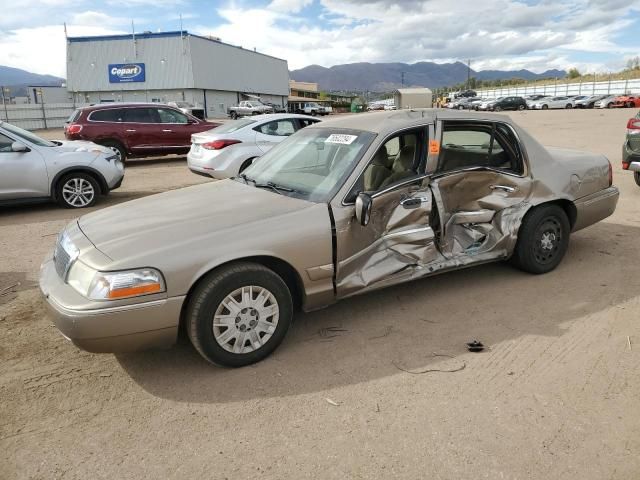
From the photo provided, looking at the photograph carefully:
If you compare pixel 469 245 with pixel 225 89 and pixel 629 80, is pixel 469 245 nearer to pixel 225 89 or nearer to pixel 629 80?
pixel 225 89

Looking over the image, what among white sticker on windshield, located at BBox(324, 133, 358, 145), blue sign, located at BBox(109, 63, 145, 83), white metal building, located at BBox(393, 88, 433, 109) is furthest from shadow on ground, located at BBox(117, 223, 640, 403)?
blue sign, located at BBox(109, 63, 145, 83)

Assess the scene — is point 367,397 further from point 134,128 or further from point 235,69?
point 235,69

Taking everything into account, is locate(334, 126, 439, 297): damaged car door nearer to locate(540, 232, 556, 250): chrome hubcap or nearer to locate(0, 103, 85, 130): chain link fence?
locate(540, 232, 556, 250): chrome hubcap

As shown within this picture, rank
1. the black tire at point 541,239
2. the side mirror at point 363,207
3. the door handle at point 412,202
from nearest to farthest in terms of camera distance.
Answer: the side mirror at point 363,207, the door handle at point 412,202, the black tire at point 541,239

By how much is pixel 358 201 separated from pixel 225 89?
58779 mm

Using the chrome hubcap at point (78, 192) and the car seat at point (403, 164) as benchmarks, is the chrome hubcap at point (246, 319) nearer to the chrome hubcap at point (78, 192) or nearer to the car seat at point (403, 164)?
the car seat at point (403, 164)

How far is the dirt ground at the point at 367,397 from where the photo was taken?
2533mm

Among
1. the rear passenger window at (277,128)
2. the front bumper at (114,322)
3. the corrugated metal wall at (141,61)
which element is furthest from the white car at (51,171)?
the corrugated metal wall at (141,61)

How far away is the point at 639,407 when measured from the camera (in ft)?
9.46

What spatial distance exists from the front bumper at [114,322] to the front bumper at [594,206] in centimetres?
405

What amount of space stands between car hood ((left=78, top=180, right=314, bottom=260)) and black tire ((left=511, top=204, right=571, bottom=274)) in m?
2.25

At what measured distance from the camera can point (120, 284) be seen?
117 inches

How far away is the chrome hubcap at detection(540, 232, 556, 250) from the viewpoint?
15.9 feet

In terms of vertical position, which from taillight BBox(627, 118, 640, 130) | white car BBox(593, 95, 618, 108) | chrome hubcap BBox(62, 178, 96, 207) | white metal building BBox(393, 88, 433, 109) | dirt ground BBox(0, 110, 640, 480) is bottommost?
dirt ground BBox(0, 110, 640, 480)
